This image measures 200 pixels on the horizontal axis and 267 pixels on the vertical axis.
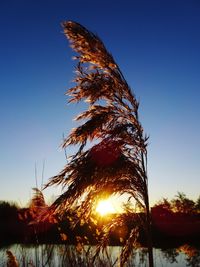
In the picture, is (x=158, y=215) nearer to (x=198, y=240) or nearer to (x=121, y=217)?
(x=198, y=240)

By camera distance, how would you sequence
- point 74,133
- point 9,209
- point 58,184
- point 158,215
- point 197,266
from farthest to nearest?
point 9,209 → point 158,215 → point 197,266 → point 74,133 → point 58,184

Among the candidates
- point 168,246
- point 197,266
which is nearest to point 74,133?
point 197,266

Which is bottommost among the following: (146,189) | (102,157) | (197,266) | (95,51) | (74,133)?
(197,266)

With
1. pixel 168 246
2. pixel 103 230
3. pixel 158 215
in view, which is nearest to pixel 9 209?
pixel 158 215

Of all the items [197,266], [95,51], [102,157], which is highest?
[95,51]

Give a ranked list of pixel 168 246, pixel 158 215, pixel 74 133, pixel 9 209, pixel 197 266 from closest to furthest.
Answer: pixel 74 133 < pixel 197 266 < pixel 168 246 < pixel 158 215 < pixel 9 209

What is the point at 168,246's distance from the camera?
21.1 metres

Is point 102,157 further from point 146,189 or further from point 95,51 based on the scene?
point 95,51

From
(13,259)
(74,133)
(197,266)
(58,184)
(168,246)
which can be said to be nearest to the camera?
(13,259)

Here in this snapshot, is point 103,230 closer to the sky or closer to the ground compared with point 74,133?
closer to the ground

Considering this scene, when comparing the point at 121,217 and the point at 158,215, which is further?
the point at 158,215

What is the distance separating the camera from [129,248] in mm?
4402

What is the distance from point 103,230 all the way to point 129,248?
0.36m

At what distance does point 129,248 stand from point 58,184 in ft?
3.77
